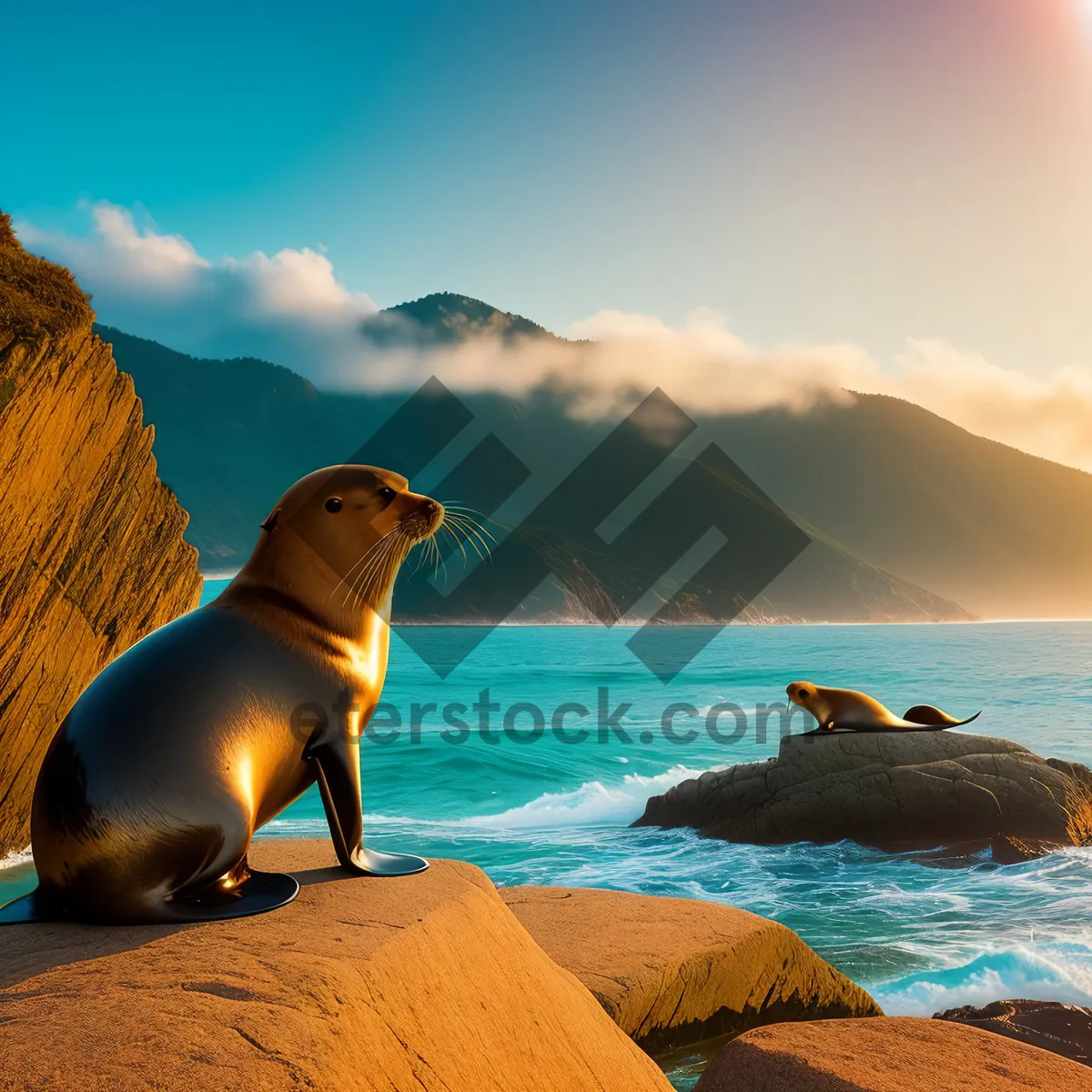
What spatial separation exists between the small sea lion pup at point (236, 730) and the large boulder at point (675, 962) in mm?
1791

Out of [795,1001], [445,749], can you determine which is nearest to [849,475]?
[445,749]

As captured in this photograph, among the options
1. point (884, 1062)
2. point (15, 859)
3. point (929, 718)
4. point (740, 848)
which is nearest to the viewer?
point (884, 1062)

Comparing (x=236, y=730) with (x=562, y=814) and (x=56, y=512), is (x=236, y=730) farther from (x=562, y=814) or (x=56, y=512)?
(x=562, y=814)

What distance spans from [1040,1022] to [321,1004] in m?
6.66

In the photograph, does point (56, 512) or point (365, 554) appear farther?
point (56, 512)

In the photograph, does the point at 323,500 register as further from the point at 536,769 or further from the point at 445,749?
the point at 445,749

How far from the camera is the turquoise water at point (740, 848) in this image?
29.4 ft

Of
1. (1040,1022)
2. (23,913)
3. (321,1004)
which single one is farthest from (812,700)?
(321,1004)

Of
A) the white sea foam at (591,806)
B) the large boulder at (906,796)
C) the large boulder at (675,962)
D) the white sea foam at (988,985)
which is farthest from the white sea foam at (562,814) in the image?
the large boulder at (675,962)

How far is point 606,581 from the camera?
116 m

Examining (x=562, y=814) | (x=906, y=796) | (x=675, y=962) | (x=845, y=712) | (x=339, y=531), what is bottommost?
(x=562, y=814)

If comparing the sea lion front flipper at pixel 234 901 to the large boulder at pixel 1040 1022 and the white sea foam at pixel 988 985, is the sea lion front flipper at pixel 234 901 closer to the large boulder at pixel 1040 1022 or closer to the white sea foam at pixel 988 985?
the large boulder at pixel 1040 1022

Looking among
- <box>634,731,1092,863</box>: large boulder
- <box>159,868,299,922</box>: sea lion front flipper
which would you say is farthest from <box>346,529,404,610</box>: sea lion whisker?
<box>634,731,1092,863</box>: large boulder

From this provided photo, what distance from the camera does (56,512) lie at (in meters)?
12.1
